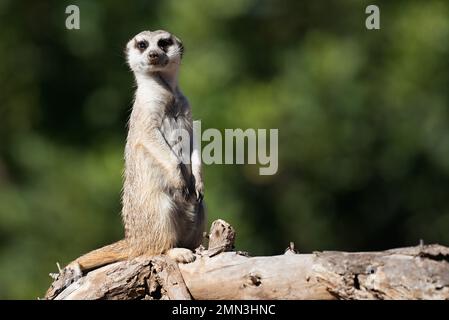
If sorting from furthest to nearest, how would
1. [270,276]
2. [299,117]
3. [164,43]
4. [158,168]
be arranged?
[299,117] < [164,43] < [158,168] < [270,276]

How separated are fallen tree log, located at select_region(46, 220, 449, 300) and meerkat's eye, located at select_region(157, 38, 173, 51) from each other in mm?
1542

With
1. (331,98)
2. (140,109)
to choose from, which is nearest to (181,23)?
(331,98)

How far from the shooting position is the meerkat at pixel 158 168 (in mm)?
A: 6699

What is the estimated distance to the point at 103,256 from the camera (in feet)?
21.4

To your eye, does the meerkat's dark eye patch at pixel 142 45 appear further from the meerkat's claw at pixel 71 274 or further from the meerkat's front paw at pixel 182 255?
the meerkat's claw at pixel 71 274

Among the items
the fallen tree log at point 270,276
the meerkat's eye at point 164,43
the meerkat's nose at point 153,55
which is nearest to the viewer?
the fallen tree log at point 270,276

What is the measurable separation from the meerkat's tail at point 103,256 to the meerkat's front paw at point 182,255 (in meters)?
0.42

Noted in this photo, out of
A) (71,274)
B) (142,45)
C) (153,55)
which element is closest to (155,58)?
(153,55)

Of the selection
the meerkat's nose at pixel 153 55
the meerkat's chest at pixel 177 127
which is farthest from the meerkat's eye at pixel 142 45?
the meerkat's chest at pixel 177 127

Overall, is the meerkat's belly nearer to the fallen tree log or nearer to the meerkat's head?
the meerkat's head

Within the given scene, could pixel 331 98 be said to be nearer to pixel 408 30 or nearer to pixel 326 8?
pixel 408 30

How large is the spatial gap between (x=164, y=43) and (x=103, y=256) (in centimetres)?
157

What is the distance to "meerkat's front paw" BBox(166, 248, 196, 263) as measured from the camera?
621cm

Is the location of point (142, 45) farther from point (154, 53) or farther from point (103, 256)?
point (103, 256)
